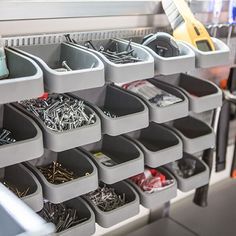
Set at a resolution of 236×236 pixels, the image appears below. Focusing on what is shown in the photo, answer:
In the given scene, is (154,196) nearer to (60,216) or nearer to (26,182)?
(60,216)

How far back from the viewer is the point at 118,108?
1158 mm

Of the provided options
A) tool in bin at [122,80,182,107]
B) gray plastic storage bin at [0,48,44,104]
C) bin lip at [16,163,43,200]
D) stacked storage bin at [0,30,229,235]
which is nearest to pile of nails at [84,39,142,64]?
stacked storage bin at [0,30,229,235]

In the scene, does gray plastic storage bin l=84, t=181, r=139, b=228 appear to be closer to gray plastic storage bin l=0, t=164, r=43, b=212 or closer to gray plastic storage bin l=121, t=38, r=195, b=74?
gray plastic storage bin l=0, t=164, r=43, b=212

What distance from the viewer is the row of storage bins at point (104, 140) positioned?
2.79 ft

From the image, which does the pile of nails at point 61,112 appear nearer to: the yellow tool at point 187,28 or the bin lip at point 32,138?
the bin lip at point 32,138

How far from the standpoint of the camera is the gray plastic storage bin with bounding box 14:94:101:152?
2.92ft

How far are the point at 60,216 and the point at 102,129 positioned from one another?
27 centimetres

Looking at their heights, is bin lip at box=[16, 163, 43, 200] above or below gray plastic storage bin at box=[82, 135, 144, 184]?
above

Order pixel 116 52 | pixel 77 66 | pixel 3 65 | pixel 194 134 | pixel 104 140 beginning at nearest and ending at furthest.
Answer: pixel 3 65 < pixel 77 66 < pixel 116 52 < pixel 104 140 < pixel 194 134

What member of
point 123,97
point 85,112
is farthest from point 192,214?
point 85,112

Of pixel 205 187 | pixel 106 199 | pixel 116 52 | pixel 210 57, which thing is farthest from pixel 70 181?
pixel 205 187

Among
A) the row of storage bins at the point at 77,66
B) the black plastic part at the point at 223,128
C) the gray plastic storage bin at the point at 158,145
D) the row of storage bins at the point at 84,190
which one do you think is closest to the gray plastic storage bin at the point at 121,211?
the row of storage bins at the point at 84,190

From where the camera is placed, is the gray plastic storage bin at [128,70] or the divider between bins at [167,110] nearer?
the gray plastic storage bin at [128,70]

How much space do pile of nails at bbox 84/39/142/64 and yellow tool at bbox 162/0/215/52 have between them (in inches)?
5.9
